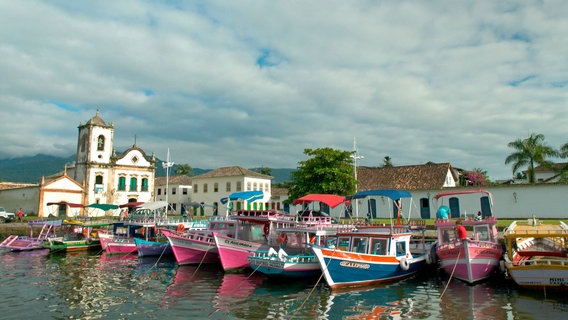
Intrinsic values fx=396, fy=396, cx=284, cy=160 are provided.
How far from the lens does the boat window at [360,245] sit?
18.8 meters

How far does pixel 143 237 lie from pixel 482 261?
84.0 feet

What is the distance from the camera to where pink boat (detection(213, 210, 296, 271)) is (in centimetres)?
2208

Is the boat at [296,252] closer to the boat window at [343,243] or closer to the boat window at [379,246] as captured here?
the boat window at [343,243]

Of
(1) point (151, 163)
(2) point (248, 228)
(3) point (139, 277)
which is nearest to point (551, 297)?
(2) point (248, 228)

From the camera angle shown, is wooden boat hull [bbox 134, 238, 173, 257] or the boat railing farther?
wooden boat hull [bbox 134, 238, 173, 257]

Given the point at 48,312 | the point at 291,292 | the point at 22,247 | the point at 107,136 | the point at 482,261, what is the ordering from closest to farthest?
1. the point at 48,312
2. the point at 291,292
3. the point at 482,261
4. the point at 22,247
5. the point at 107,136

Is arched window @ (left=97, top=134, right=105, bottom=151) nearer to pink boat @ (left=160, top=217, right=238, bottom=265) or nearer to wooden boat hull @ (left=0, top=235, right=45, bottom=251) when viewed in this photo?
wooden boat hull @ (left=0, top=235, right=45, bottom=251)

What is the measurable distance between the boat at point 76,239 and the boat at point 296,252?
18.2 m

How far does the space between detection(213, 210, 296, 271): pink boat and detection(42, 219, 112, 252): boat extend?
14.8m

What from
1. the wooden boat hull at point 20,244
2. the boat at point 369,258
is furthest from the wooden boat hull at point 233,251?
the wooden boat hull at point 20,244

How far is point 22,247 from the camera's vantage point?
106 feet

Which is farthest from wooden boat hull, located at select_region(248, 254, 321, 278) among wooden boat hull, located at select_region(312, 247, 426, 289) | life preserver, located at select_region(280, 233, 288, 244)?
life preserver, located at select_region(280, 233, 288, 244)

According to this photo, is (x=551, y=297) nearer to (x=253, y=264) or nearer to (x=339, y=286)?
(x=339, y=286)

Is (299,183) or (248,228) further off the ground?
(299,183)
